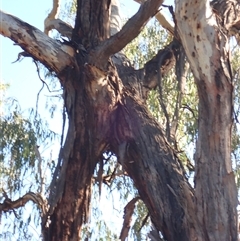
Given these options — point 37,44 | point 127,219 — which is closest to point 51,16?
point 37,44

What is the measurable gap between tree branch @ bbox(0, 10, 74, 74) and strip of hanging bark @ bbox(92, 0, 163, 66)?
185 millimetres

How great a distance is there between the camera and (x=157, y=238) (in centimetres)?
253

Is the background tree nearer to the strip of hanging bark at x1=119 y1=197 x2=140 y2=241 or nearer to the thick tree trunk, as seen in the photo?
the thick tree trunk

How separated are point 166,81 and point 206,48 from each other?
2207 millimetres

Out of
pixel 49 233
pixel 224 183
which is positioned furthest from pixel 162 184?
pixel 49 233

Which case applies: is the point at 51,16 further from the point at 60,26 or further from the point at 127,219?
the point at 127,219

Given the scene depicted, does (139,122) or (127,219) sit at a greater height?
(139,122)

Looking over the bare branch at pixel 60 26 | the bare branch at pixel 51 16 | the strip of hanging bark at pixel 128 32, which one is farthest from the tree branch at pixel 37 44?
the bare branch at pixel 51 16

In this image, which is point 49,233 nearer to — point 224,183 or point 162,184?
point 162,184

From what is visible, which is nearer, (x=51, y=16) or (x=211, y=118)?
(x=211, y=118)

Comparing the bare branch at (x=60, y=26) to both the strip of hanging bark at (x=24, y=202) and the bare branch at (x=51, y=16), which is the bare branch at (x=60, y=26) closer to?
the bare branch at (x=51, y=16)

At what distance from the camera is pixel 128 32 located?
9.20 ft

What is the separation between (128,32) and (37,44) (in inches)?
20.7

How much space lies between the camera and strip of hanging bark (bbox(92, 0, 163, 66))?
268 cm
